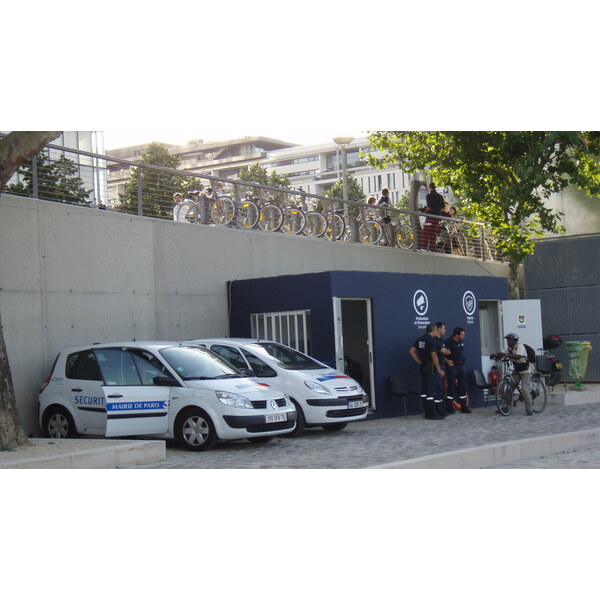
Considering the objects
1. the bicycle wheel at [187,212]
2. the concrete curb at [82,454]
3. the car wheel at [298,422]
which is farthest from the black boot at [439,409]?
the concrete curb at [82,454]

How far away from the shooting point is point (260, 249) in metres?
20.8

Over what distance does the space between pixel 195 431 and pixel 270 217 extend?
9010 millimetres

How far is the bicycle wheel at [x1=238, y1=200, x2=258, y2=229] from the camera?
2077 cm

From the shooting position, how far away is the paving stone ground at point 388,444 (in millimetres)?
11852

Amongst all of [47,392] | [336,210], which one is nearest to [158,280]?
[47,392]

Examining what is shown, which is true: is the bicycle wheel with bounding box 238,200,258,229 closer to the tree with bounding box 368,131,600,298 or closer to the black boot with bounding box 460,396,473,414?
the black boot with bounding box 460,396,473,414

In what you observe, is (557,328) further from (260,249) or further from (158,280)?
(158,280)

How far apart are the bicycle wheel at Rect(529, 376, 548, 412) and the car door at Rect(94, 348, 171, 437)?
8.01m

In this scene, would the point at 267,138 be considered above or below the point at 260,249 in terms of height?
above

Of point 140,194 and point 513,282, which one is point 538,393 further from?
point 140,194

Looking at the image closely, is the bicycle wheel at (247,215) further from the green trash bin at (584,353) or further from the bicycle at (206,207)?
the green trash bin at (584,353)

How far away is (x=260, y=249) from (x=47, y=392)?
731 centimetres

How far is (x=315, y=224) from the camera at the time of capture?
23031mm

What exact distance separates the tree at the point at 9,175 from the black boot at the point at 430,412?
8191 mm
